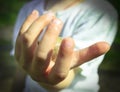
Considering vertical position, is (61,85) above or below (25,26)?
below

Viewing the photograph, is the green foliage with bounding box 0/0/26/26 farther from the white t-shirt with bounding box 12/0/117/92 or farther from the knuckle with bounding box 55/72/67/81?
the knuckle with bounding box 55/72/67/81

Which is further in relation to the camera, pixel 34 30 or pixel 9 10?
pixel 9 10

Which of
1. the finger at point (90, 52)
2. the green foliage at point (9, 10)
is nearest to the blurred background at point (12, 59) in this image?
the green foliage at point (9, 10)

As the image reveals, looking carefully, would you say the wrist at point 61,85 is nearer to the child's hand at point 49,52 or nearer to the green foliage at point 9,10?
the child's hand at point 49,52

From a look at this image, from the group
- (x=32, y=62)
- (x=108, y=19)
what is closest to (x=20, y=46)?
(x=32, y=62)

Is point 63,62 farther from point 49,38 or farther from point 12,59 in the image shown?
point 12,59

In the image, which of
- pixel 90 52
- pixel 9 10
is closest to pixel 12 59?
pixel 9 10
